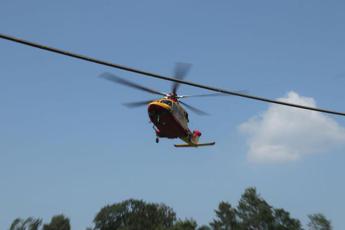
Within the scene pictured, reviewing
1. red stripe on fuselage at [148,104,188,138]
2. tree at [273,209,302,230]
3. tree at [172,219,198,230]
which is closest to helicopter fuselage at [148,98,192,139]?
red stripe on fuselage at [148,104,188,138]

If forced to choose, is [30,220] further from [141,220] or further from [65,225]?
[141,220]

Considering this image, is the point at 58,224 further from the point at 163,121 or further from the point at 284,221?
the point at 163,121

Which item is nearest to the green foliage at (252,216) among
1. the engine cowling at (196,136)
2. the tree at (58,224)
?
the tree at (58,224)

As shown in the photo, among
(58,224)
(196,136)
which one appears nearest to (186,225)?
(58,224)

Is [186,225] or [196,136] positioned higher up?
[186,225]

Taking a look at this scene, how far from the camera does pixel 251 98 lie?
757cm

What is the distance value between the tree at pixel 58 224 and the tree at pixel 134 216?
28.0ft

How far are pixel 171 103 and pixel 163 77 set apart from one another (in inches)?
661

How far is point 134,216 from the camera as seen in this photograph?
345ft

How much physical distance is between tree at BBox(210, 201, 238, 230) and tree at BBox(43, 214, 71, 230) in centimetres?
3590

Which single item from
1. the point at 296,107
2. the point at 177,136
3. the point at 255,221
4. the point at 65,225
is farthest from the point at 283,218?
the point at 296,107

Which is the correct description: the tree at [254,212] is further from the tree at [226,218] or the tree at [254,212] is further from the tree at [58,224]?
the tree at [58,224]

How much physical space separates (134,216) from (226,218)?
81.5 ft

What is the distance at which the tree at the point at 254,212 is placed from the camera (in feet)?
299
